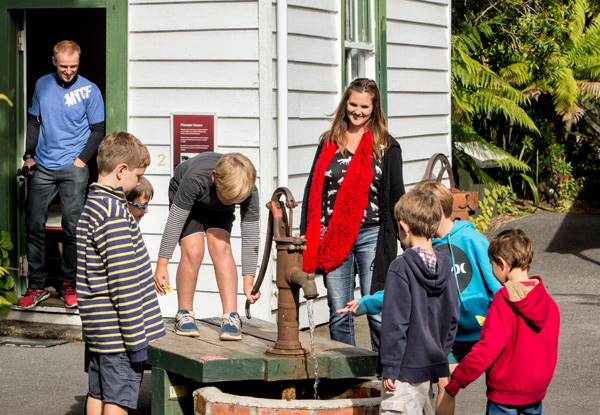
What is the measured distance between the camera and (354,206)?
4957mm

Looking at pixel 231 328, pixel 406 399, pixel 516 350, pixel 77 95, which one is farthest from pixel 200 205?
pixel 77 95

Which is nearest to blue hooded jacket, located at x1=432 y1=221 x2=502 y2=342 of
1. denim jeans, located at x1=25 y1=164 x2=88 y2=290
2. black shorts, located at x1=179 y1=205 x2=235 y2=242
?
black shorts, located at x1=179 y1=205 x2=235 y2=242

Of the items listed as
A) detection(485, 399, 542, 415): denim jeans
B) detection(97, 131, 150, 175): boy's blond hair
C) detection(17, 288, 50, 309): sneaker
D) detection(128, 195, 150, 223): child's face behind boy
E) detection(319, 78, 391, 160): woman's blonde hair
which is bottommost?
detection(485, 399, 542, 415): denim jeans

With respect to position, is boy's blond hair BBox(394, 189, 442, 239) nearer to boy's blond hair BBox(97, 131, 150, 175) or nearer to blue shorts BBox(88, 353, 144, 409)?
boy's blond hair BBox(97, 131, 150, 175)

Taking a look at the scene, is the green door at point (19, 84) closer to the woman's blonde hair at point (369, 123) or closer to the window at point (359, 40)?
the window at point (359, 40)

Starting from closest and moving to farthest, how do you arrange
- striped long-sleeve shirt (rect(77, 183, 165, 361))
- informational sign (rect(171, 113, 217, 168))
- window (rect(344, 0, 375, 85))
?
striped long-sleeve shirt (rect(77, 183, 165, 361))
informational sign (rect(171, 113, 217, 168))
window (rect(344, 0, 375, 85))

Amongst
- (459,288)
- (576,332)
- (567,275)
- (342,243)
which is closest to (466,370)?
(459,288)

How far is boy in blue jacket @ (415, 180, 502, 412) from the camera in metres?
4.52

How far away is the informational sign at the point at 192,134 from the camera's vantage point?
7.18 meters

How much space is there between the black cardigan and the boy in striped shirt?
1.33 metres

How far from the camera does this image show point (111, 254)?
4.00 meters

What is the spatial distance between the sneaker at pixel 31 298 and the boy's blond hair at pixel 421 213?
4519 millimetres

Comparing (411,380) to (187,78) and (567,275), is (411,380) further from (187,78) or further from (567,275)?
(567,275)

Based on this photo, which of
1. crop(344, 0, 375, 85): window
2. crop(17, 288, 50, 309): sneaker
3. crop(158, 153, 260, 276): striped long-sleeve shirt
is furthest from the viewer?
crop(344, 0, 375, 85): window
